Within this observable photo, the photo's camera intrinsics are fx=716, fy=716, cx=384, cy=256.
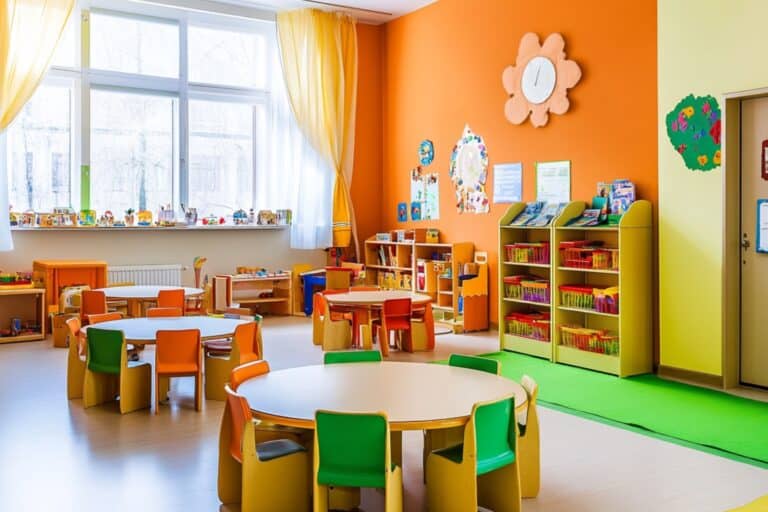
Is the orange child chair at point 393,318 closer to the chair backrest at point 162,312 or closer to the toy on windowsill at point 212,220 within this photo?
the chair backrest at point 162,312

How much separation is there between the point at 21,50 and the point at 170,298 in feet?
11.4

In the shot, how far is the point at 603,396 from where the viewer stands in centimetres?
548

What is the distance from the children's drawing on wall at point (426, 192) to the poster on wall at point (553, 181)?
1.89m

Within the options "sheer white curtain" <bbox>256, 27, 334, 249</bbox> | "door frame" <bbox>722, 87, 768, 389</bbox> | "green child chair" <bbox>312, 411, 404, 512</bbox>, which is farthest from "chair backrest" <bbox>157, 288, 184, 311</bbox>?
"door frame" <bbox>722, 87, 768, 389</bbox>

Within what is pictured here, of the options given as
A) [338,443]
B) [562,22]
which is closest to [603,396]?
[338,443]

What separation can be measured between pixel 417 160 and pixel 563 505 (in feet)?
22.3

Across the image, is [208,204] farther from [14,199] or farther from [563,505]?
[563,505]

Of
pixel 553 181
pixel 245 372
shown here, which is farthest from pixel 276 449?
pixel 553 181

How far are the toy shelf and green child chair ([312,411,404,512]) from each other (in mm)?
3789

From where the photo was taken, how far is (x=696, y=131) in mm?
5848

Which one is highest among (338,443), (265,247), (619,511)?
(265,247)

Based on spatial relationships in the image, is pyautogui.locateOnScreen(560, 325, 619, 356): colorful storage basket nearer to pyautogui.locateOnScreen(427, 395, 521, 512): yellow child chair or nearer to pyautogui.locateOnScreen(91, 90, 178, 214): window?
pyautogui.locateOnScreen(427, 395, 521, 512): yellow child chair

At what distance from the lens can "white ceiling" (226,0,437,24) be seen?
9461 mm

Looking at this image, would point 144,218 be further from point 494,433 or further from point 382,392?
point 494,433
